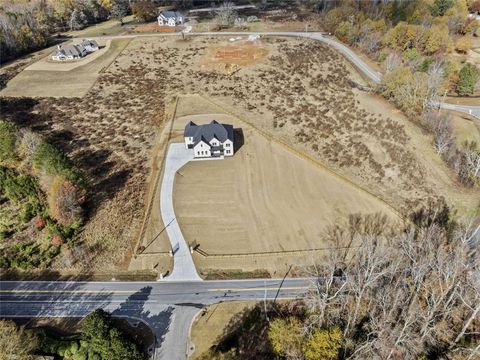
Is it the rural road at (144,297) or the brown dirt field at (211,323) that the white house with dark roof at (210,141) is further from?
the brown dirt field at (211,323)

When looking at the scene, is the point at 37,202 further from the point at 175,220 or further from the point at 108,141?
the point at 175,220

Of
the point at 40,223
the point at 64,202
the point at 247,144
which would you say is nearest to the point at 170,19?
the point at 247,144

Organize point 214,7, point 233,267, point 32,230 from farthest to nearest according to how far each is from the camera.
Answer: point 214,7
point 32,230
point 233,267

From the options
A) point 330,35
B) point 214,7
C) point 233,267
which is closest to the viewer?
point 233,267

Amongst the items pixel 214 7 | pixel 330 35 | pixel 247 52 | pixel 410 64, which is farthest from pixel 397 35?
pixel 214 7

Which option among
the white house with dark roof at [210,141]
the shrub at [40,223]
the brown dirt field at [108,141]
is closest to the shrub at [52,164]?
the brown dirt field at [108,141]

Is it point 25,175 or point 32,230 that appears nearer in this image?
point 32,230

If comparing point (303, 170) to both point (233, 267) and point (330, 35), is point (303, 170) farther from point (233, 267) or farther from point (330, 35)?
point (330, 35)
